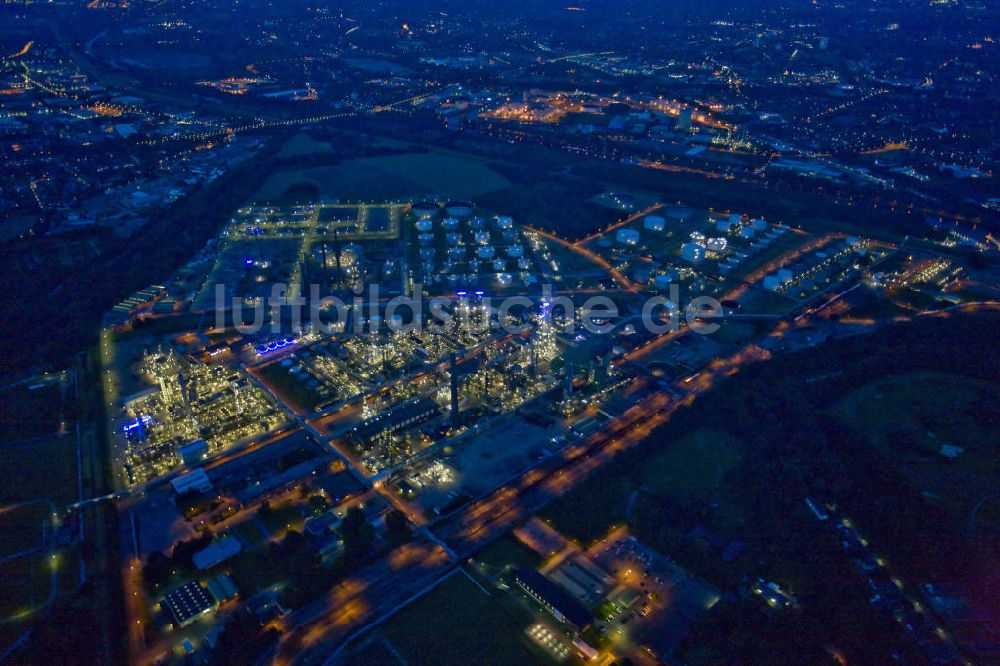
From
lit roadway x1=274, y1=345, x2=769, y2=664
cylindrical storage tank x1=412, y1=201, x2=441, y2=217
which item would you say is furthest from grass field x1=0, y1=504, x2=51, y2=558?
cylindrical storage tank x1=412, y1=201, x2=441, y2=217

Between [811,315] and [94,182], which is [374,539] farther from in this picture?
[94,182]

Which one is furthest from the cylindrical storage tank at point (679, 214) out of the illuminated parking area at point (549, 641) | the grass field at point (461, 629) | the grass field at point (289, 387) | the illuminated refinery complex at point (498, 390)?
the illuminated parking area at point (549, 641)

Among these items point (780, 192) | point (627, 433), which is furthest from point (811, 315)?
point (780, 192)

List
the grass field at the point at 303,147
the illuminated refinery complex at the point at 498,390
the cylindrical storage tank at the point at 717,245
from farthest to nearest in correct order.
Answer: the grass field at the point at 303,147 < the cylindrical storage tank at the point at 717,245 < the illuminated refinery complex at the point at 498,390

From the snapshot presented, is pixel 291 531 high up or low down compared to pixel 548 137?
down

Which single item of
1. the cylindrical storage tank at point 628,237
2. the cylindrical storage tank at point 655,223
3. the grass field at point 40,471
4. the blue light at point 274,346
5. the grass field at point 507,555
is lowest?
the grass field at point 40,471

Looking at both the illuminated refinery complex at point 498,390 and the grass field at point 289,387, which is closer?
the illuminated refinery complex at point 498,390

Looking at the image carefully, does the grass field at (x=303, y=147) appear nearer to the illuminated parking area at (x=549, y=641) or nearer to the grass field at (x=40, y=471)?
the grass field at (x=40, y=471)
